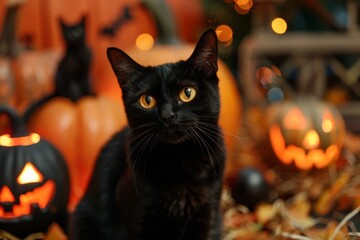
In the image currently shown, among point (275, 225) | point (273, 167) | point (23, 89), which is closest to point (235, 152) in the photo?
point (273, 167)

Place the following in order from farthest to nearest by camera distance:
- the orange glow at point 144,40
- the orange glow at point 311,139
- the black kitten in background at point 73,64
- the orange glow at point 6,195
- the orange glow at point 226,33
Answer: the orange glow at point 226,33
the orange glow at point 144,40
the orange glow at point 311,139
the black kitten in background at point 73,64
the orange glow at point 6,195

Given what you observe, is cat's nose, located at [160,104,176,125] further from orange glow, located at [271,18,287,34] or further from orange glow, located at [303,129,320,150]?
orange glow, located at [271,18,287,34]

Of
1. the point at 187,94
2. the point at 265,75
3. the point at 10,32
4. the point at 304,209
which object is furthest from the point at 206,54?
the point at 265,75

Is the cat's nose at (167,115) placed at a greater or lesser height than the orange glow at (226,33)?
lesser

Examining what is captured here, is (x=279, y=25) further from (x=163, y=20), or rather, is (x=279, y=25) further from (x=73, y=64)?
(x=73, y=64)

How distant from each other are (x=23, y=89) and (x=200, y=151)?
1.36 meters

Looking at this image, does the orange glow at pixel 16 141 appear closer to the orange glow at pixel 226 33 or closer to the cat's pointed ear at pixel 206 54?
the cat's pointed ear at pixel 206 54

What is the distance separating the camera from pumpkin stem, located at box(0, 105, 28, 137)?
1.54 metres

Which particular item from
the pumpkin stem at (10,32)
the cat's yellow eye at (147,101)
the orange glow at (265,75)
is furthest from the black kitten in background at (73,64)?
the orange glow at (265,75)

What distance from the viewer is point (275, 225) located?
5.32ft

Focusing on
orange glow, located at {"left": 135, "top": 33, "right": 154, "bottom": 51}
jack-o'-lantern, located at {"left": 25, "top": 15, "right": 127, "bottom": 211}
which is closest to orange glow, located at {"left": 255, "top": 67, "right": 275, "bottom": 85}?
orange glow, located at {"left": 135, "top": 33, "right": 154, "bottom": 51}

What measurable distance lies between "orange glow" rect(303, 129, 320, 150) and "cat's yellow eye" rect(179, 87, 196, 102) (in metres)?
1.01

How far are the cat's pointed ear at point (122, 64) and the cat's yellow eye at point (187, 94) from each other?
0.13 meters

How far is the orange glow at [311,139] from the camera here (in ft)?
6.76
